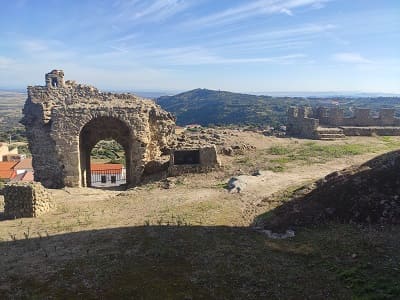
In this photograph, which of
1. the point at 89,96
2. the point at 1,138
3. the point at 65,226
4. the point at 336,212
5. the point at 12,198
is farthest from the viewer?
the point at 1,138

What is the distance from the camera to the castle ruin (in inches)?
1045

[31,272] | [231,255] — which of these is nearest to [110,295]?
[31,272]

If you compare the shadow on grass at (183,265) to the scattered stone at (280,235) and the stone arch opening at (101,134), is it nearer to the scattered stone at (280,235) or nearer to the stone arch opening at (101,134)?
the scattered stone at (280,235)

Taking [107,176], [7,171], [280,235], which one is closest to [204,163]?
[280,235]

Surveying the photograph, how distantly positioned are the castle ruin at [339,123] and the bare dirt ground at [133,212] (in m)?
4.02

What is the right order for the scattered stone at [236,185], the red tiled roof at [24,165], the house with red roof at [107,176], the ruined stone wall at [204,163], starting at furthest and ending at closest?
the red tiled roof at [24,165]
the house with red roof at [107,176]
the ruined stone wall at [204,163]
the scattered stone at [236,185]

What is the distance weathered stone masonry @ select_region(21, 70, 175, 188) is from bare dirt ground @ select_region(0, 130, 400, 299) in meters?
1.68

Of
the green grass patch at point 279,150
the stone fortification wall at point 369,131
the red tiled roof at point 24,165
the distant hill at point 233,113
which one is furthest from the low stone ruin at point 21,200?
the distant hill at point 233,113

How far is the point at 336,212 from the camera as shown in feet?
36.0

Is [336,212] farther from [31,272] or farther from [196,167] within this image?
[196,167]

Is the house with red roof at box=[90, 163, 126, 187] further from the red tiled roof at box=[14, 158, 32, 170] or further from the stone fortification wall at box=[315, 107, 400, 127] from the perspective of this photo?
the stone fortification wall at box=[315, 107, 400, 127]

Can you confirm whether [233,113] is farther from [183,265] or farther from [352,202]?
[183,265]

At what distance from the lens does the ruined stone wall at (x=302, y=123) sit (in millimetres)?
25969

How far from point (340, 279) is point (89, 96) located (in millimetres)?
16659
